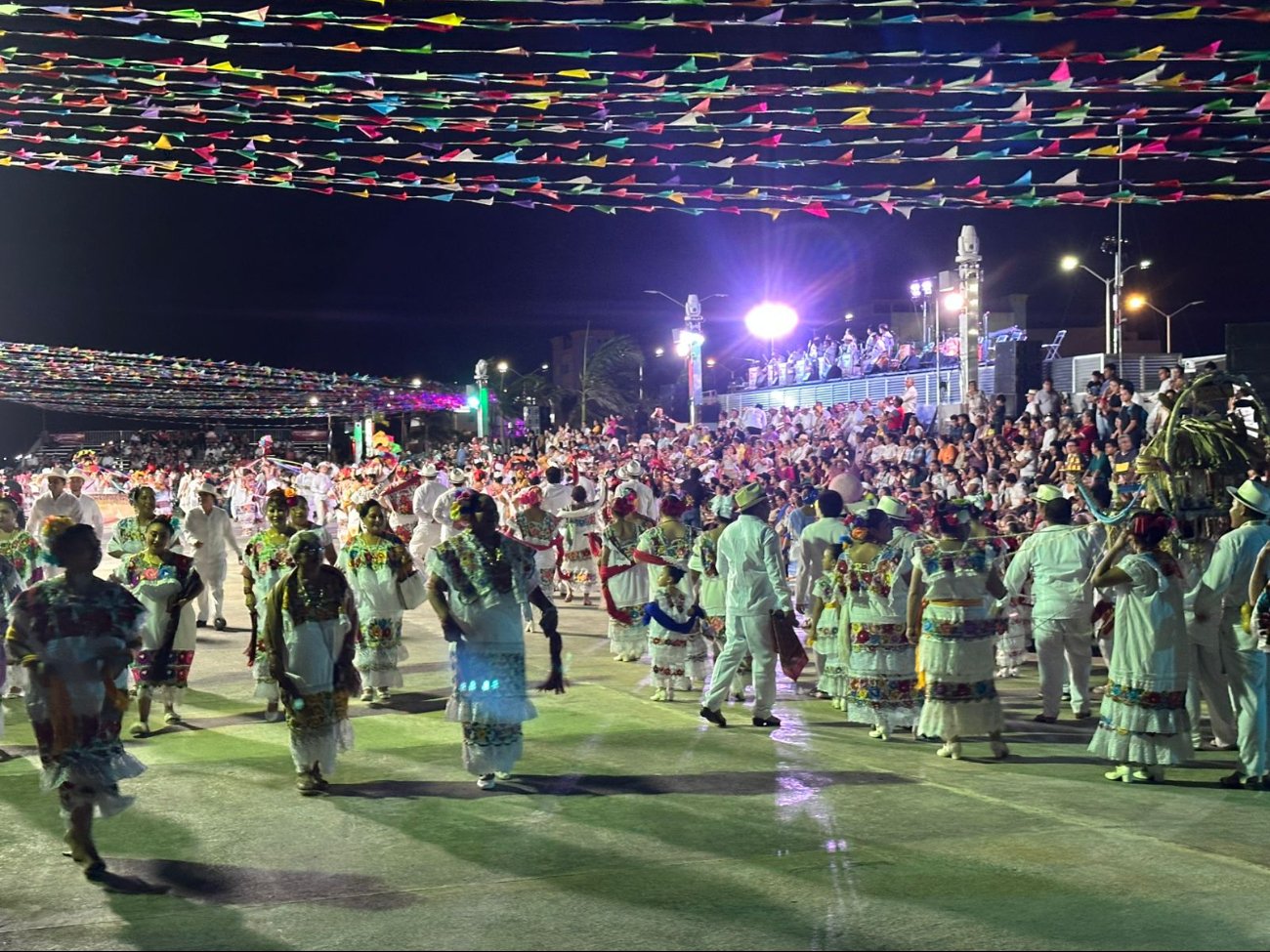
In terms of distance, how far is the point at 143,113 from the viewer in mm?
11281

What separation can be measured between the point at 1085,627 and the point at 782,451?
571 inches

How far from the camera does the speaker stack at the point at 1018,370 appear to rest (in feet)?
80.7

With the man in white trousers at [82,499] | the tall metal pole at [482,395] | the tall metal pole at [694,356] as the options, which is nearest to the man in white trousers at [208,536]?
the man in white trousers at [82,499]

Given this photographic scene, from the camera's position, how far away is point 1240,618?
310 inches

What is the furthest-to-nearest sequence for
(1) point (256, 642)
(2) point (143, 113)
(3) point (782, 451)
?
(3) point (782, 451), (2) point (143, 113), (1) point (256, 642)

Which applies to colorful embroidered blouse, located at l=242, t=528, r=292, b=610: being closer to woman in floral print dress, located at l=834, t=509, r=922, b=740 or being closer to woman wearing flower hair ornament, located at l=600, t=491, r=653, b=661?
woman wearing flower hair ornament, located at l=600, t=491, r=653, b=661

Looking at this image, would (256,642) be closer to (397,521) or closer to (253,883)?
(253,883)

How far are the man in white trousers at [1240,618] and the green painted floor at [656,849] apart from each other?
292 mm

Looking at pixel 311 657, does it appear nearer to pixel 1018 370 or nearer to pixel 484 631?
pixel 484 631

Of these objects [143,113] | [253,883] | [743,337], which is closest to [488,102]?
[143,113]

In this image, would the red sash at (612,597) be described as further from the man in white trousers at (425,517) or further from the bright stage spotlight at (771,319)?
the bright stage spotlight at (771,319)

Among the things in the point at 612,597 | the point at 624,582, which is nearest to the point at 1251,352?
the point at 624,582

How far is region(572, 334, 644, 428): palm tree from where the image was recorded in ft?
196

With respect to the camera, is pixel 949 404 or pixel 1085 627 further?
pixel 949 404
